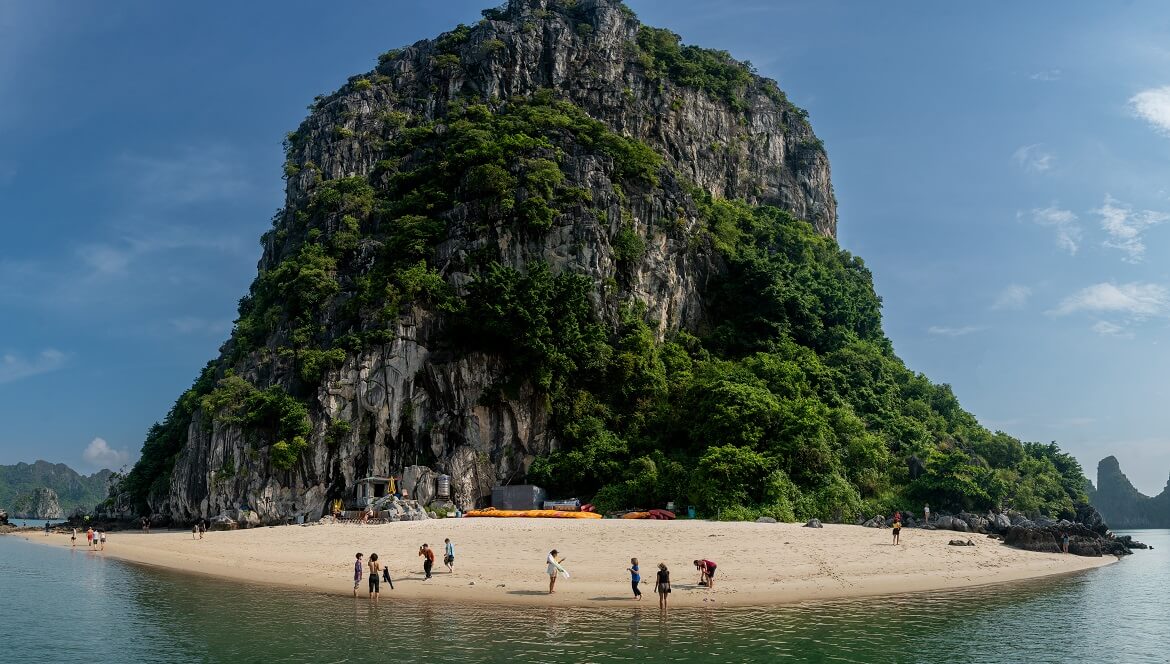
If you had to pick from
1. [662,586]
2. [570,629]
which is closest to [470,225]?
[662,586]

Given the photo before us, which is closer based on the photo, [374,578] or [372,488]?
[374,578]

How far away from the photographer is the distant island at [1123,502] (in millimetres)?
144125

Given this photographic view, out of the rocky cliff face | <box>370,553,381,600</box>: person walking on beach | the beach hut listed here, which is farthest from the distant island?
<box>370,553,381,600</box>: person walking on beach

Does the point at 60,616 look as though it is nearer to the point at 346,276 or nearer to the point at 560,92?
the point at 346,276

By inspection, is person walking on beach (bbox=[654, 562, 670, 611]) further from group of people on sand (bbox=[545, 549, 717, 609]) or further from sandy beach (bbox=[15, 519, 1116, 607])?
sandy beach (bbox=[15, 519, 1116, 607])

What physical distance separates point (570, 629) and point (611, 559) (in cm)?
864

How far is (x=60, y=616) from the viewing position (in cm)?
2130

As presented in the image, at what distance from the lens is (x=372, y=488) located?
4553cm

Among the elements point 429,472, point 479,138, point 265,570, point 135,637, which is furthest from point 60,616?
point 479,138

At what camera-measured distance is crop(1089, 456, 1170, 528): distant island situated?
144125 millimetres

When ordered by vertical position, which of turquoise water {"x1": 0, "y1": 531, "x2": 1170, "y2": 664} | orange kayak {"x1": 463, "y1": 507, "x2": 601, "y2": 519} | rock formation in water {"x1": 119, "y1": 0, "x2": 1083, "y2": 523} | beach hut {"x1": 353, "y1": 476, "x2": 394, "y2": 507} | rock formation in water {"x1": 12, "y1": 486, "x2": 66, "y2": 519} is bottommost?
rock formation in water {"x1": 12, "y1": 486, "x2": 66, "y2": 519}

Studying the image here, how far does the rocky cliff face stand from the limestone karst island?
25cm

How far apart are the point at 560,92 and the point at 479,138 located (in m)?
15.6

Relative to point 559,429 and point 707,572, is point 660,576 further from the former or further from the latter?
point 559,429
